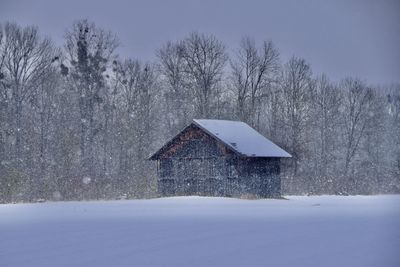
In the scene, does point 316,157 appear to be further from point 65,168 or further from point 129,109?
point 65,168

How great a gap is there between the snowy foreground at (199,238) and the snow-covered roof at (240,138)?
40.9ft

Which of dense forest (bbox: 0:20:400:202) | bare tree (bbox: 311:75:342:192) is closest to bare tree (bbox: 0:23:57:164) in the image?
dense forest (bbox: 0:20:400:202)

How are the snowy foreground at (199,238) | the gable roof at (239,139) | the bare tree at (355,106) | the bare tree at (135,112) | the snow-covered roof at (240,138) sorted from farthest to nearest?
the bare tree at (355,106) → the bare tree at (135,112) → the snow-covered roof at (240,138) → the gable roof at (239,139) → the snowy foreground at (199,238)

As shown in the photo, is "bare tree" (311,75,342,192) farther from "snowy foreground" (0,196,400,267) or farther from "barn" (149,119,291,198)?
"snowy foreground" (0,196,400,267)

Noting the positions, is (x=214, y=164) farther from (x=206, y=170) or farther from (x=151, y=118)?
(x=151, y=118)

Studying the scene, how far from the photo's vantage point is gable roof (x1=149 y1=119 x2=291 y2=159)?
3741 centimetres

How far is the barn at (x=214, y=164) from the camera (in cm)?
3756

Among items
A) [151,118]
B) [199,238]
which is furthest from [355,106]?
[199,238]

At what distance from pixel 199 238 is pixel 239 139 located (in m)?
23.5

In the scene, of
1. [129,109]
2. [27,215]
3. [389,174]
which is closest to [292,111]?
[389,174]

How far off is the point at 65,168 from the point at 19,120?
9133mm

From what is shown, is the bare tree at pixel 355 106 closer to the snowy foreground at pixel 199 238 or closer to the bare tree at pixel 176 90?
the bare tree at pixel 176 90

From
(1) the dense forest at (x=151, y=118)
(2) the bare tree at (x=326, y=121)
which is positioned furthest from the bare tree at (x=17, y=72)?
(2) the bare tree at (x=326, y=121)

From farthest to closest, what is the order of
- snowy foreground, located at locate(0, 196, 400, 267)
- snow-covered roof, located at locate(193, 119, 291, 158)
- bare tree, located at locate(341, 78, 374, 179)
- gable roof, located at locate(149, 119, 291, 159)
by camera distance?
bare tree, located at locate(341, 78, 374, 179) → snow-covered roof, located at locate(193, 119, 291, 158) → gable roof, located at locate(149, 119, 291, 159) → snowy foreground, located at locate(0, 196, 400, 267)
